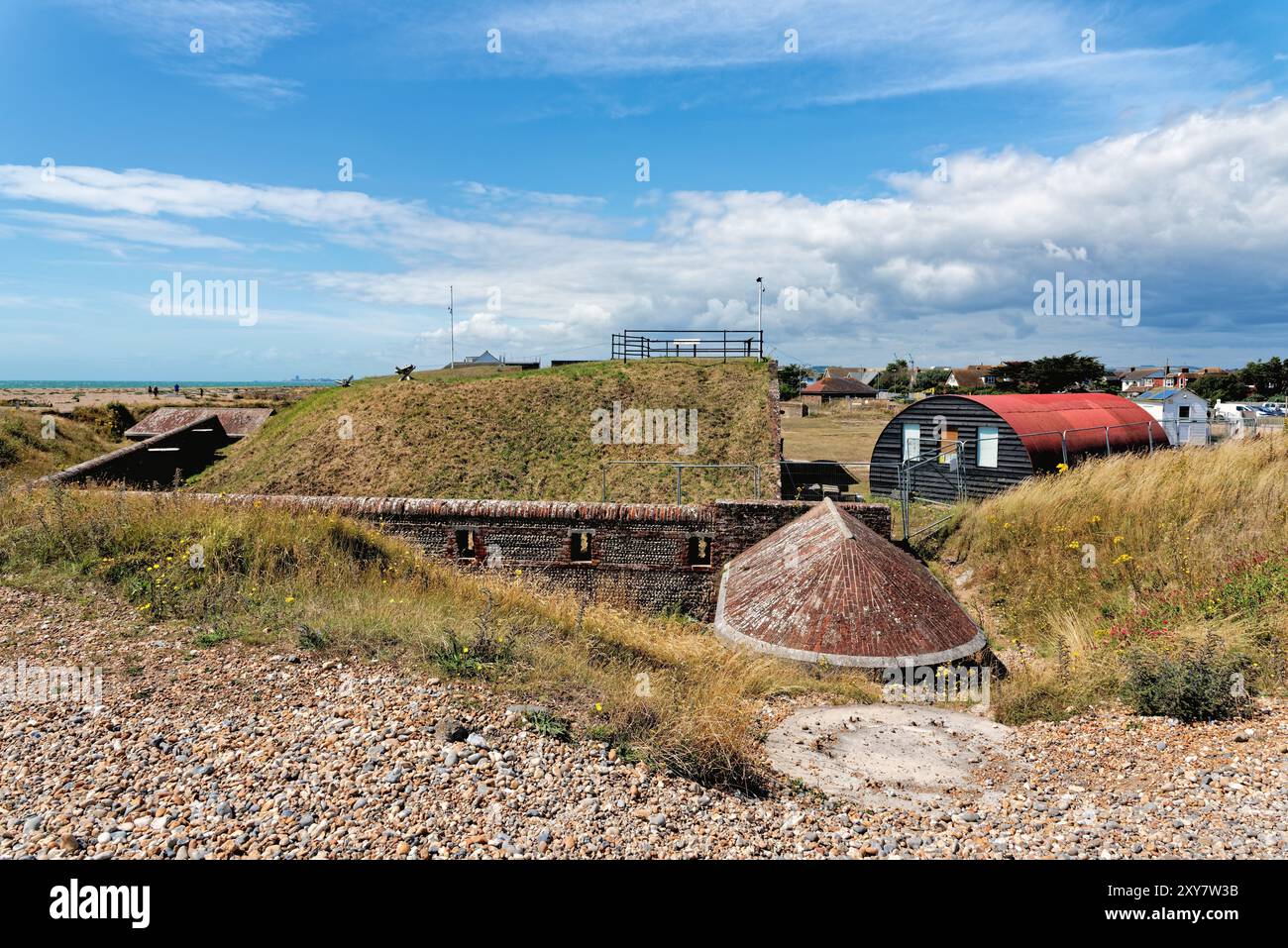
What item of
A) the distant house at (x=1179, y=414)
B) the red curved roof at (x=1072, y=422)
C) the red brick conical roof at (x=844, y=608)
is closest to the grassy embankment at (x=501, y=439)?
the red curved roof at (x=1072, y=422)

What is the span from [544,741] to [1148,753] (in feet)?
16.8

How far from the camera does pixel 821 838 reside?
4.57 meters

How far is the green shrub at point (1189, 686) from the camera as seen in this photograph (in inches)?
253

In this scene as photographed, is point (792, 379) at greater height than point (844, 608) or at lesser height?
greater

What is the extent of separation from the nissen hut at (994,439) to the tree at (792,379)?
198 feet

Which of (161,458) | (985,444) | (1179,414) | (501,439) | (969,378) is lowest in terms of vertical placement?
(161,458)

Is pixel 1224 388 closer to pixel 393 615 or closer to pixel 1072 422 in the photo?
pixel 1072 422

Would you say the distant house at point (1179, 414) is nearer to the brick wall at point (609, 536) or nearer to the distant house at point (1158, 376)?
the brick wall at point (609, 536)

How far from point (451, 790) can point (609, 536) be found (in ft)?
33.2

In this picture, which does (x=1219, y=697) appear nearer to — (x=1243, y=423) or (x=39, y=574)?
(x=39, y=574)

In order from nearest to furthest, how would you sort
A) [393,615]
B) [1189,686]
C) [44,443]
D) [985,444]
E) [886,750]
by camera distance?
[1189,686]
[886,750]
[393,615]
[985,444]
[44,443]

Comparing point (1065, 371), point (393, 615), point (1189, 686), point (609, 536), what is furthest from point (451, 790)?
point (1065, 371)

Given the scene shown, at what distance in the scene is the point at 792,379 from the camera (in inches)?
3895

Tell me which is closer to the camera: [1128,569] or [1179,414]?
[1128,569]
